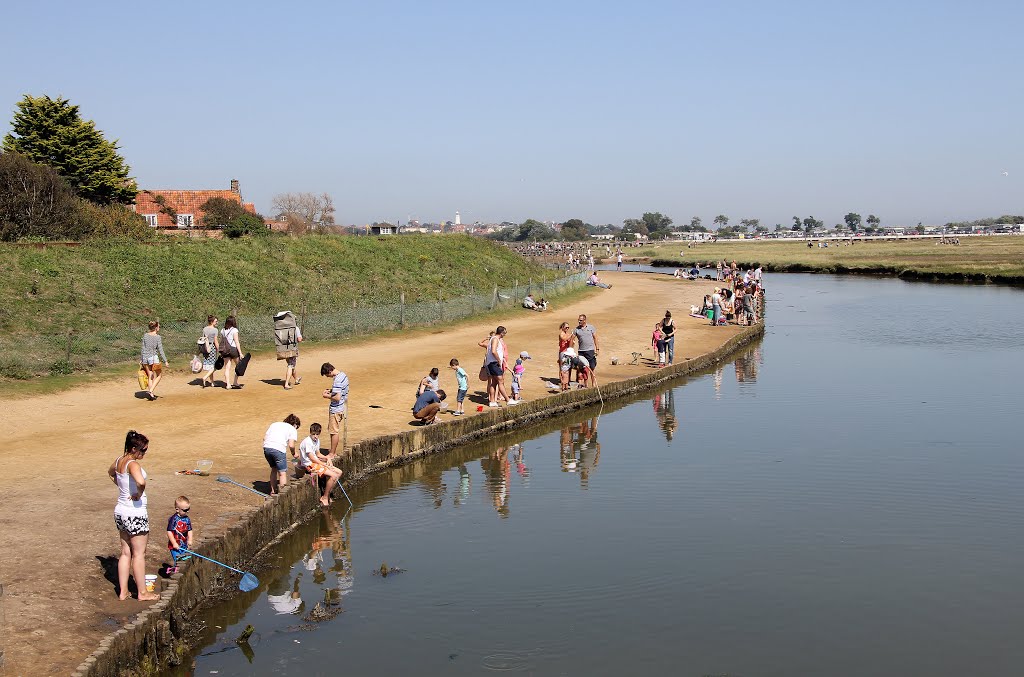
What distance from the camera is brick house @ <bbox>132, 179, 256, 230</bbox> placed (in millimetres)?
71562

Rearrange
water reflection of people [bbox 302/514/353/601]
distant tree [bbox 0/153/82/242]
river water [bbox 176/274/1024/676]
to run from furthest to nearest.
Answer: distant tree [bbox 0/153/82/242]
water reflection of people [bbox 302/514/353/601]
river water [bbox 176/274/1024/676]

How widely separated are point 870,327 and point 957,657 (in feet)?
Result: 115

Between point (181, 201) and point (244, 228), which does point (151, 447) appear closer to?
point (244, 228)

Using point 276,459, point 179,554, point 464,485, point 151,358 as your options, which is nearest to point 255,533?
point 276,459

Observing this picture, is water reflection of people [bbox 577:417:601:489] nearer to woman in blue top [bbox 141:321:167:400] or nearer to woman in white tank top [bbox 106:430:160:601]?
woman in white tank top [bbox 106:430:160:601]

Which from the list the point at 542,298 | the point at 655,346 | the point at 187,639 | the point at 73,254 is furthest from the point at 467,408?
the point at 542,298

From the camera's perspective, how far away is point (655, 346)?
1161 inches

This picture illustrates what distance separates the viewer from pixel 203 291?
38688 millimetres

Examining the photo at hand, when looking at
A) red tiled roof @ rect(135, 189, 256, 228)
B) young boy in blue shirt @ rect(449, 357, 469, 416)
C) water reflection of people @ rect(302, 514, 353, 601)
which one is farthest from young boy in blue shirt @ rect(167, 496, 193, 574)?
red tiled roof @ rect(135, 189, 256, 228)

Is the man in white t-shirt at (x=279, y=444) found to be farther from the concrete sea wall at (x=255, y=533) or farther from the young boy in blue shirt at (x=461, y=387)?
the young boy in blue shirt at (x=461, y=387)

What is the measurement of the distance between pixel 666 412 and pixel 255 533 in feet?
45.3

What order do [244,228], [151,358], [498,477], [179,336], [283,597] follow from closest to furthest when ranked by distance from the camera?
1. [283,597]
2. [498,477]
3. [151,358]
4. [179,336]
5. [244,228]

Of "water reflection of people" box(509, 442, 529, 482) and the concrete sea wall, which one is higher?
the concrete sea wall

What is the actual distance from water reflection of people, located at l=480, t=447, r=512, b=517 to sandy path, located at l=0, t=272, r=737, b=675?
1860 mm
